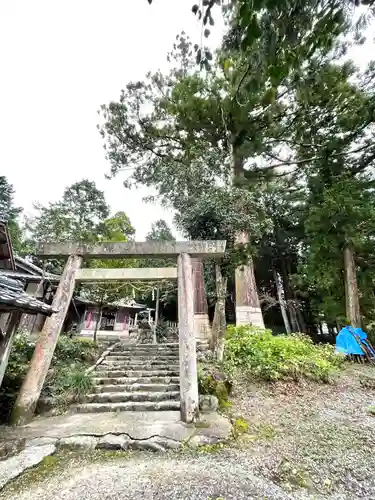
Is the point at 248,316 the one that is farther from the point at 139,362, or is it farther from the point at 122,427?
the point at 122,427

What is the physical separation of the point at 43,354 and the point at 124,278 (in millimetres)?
1987

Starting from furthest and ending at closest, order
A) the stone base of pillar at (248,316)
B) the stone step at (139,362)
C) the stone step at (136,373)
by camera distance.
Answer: the stone base of pillar at (248,316) < the stone step at (139,362) < the stone step at (136,373)

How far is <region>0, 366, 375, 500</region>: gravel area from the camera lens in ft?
7.48

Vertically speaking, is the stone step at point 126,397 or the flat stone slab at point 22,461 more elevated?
the stone step at point 126,397

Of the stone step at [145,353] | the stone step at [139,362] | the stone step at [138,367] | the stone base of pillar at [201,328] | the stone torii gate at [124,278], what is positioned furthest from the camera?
the stone base of pillar at [201,328]

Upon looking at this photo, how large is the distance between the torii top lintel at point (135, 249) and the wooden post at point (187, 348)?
0.24 metres

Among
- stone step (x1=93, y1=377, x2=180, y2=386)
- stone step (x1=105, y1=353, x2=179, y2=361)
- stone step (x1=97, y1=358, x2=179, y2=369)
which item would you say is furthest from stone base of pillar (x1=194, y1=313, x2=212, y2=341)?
stone step (x1=93, y1=377, x2=180, y2=386)

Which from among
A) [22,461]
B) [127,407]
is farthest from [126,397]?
[22,461]

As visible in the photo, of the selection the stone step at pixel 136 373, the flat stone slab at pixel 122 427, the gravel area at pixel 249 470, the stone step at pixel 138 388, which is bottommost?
the gravel area at pixel 249 470

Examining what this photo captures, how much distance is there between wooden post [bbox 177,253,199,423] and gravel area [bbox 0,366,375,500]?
81 cm

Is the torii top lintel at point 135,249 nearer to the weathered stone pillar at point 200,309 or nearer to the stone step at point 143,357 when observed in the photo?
the stone step at point 143,357

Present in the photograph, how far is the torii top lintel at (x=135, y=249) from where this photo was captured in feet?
17.3

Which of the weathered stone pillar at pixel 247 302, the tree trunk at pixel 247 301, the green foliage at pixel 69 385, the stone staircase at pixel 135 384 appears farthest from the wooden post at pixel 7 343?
the weathered stone pillar at pixel 247 302

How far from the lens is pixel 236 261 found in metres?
7.85
